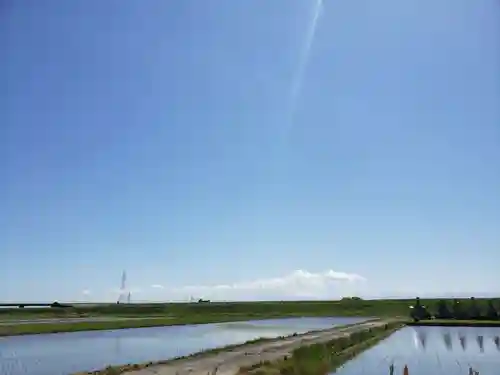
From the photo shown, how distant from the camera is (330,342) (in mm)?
33812

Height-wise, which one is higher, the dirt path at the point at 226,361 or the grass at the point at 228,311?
the grass at the point at 228,311

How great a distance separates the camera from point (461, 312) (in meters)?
71.7

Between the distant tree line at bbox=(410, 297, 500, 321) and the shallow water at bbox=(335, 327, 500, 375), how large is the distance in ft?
88.8

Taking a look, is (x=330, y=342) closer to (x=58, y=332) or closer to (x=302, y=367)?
(x=302, y=367)

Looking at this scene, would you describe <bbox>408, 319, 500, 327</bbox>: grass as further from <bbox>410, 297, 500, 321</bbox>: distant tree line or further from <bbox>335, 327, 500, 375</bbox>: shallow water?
<bbox>335, 327, 500, 375</bbox>: shallow water

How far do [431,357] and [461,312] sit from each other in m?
44.4

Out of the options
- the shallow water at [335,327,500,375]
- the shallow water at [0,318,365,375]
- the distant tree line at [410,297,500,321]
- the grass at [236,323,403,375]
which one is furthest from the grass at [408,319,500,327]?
the shallow water at [0,318,365,375]

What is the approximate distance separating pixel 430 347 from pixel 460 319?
36.0 meters

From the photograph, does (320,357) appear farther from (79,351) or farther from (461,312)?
(461,312)

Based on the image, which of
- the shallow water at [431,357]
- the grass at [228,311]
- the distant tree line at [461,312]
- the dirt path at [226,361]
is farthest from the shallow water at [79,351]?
the grass at [228,311]

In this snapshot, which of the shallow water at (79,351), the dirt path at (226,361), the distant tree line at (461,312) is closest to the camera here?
the dirt path at (226,361)

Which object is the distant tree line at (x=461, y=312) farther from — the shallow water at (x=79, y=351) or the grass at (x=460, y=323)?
the shallow water at (x=79, y=351)

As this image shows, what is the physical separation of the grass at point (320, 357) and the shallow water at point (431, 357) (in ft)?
2.29

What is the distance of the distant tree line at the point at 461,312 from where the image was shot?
2724 inches
